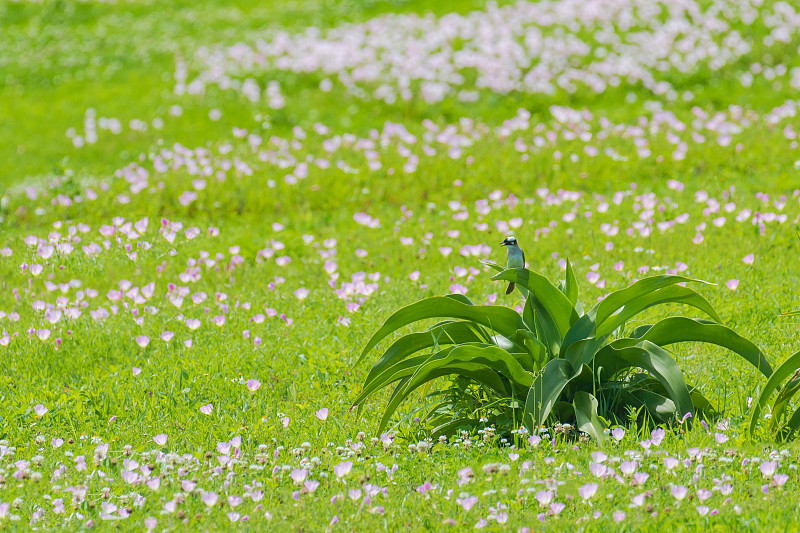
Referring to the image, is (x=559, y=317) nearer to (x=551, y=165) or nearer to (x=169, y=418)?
(x=169, y=418)

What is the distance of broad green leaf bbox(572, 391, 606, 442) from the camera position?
406 cm

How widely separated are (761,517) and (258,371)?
3.00m

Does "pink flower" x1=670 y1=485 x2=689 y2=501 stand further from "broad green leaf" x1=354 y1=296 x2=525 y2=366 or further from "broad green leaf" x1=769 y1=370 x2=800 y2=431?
"broad green leaf" x1=354 y1=296 x2=525 y2=366

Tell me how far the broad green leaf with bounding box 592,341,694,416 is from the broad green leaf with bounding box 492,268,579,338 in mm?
224

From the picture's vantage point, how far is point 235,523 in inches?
139

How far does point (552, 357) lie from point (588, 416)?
1.25 feet

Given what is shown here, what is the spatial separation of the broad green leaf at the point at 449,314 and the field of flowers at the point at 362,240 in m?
0.52

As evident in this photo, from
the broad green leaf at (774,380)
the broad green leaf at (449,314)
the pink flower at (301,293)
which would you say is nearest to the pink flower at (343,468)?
the broad green leaf at (449,314)

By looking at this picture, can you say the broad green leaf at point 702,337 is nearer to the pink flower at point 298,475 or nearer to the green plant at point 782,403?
the green plant at point 782,403

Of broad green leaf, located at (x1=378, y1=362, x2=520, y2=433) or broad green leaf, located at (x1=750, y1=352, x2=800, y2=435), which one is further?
broad green leaf, located at (x1=378, y1=362, x2=520, y2=433)

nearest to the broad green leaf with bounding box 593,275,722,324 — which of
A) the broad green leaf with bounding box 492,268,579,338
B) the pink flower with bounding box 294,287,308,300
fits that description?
the broad green leaf with bounding box 492,268,579,338

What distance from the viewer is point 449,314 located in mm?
4402

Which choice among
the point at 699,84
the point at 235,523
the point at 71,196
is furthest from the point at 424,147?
the point at 235,523

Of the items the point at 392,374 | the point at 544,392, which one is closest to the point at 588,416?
the point at 544,392
